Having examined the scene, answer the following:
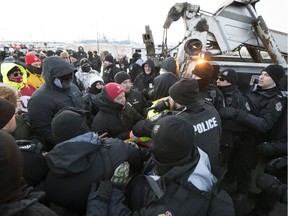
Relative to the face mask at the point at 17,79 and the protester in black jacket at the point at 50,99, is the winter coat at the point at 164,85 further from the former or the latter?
the face mask at the point at 17,79

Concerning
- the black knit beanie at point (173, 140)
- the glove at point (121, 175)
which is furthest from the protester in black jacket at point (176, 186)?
the glove at point (121, 175)

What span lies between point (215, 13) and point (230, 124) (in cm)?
283

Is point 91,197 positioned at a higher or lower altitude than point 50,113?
lower

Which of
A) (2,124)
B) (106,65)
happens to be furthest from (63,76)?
(106,65)

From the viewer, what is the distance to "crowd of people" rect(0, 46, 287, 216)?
1.44 meters

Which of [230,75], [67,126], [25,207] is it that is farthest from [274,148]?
[25,207]

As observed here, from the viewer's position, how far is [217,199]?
1486 mm

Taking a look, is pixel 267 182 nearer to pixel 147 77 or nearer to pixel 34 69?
pixel 34 69

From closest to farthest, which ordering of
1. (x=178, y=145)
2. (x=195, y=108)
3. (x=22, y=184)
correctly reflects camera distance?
1. (x=22, y=184)
2. (x=178, y=145)
3. (x=195, y=108)

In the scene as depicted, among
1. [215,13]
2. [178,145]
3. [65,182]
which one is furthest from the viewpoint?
[215,13]

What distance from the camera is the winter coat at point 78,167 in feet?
5.40

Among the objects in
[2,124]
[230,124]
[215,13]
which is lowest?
[230,124]

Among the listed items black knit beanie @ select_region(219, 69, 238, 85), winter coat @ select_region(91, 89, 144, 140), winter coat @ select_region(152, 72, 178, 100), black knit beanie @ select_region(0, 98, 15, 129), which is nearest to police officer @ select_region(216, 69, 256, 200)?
black knit beanie @ select_region(219, 69, 238, 85)

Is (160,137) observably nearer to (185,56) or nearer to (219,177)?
(219,177)
